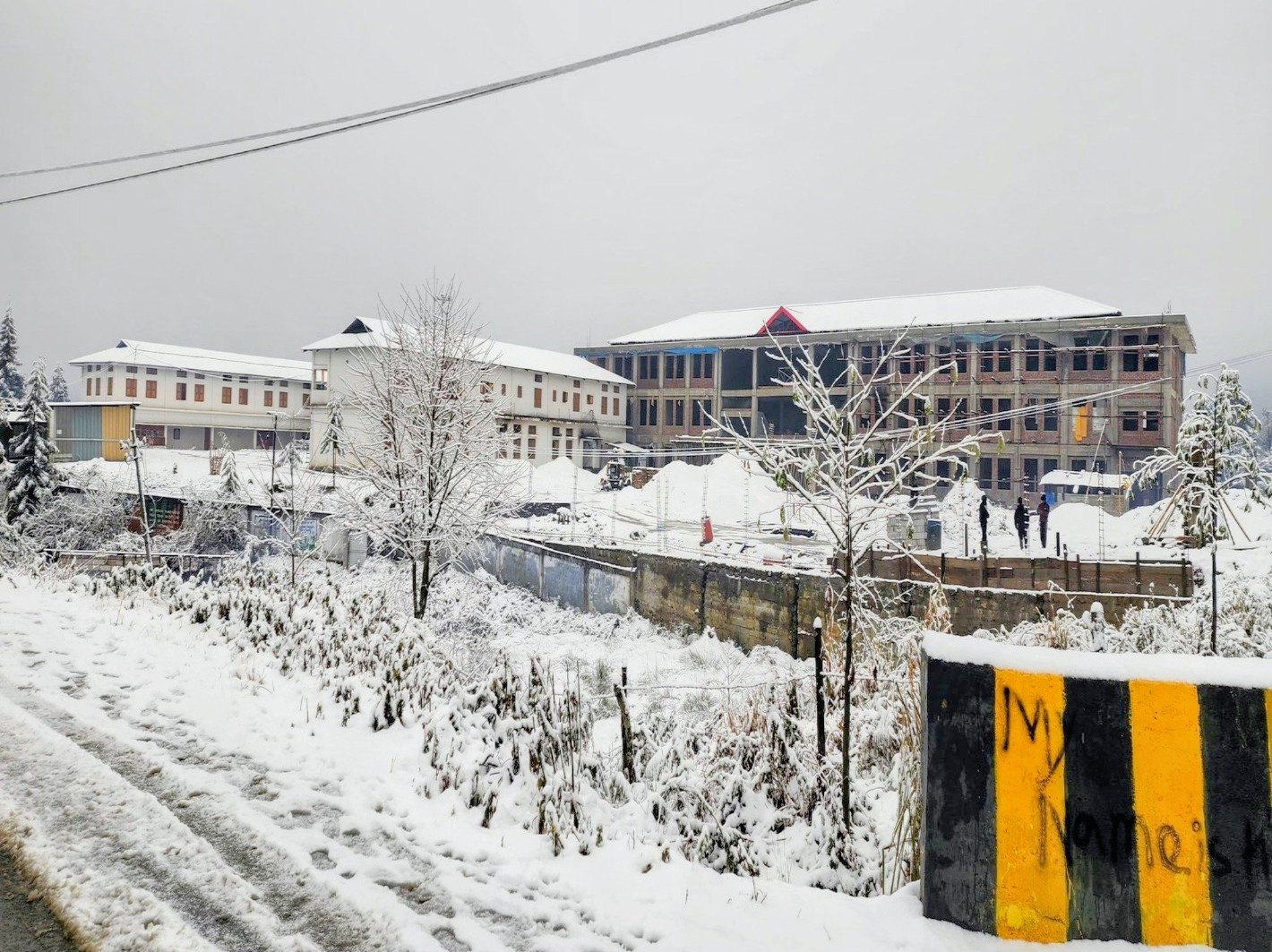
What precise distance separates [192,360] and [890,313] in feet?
181

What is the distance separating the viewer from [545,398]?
54.1 m

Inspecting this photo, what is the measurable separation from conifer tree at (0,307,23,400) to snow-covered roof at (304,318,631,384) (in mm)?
25383

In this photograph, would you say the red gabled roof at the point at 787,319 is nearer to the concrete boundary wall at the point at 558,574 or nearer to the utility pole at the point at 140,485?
the concrete boundary wall at the point at 558,574

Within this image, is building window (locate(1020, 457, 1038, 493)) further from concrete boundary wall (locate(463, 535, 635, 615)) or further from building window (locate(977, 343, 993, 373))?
concrete boundary wall (locate(463, 535, 635, 615))

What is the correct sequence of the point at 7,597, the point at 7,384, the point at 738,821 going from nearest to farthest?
the point at 738,821 < the point at 7,597 < the point at 7,384

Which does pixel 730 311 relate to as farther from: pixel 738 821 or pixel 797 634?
pixel 738 821

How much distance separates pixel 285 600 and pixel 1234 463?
1568 cm

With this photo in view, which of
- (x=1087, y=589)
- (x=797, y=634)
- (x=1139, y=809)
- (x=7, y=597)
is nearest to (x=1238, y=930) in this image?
(x=1139, y=809)

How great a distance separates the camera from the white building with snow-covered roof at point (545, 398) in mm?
50469

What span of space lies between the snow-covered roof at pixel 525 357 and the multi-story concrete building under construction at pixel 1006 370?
5313 millimetres

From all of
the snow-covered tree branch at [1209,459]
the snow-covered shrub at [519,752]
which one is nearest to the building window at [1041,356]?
the snow-covered tree branch at [1209,459]

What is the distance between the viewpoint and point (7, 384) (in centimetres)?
5784

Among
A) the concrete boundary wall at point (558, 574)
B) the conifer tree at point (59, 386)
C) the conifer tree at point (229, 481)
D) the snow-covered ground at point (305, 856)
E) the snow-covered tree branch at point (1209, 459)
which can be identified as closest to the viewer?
the snow-covered ground at point (305, 856)

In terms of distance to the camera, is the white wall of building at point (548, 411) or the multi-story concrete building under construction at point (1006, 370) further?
the white wall of building at point (548, 411)
